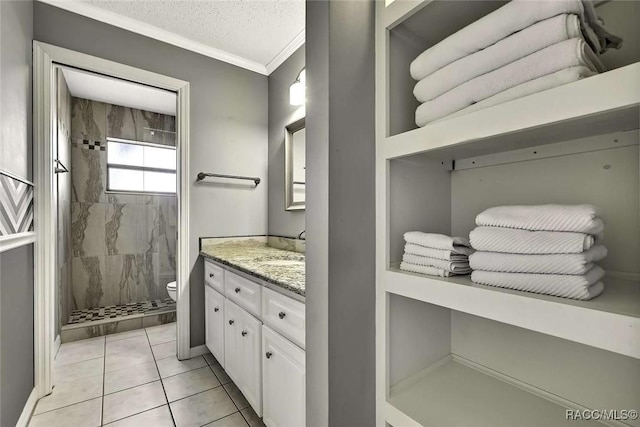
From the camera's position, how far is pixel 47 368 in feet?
5.75

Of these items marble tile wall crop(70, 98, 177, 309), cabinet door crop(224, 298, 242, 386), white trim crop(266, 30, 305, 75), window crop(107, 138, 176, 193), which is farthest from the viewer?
window crop(107, 138, 176, 193)

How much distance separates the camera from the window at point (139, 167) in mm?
3293

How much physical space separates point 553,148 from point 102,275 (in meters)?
4.00

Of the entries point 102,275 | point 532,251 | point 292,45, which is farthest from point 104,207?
point 532,251

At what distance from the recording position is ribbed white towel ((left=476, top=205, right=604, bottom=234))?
1.83 feet

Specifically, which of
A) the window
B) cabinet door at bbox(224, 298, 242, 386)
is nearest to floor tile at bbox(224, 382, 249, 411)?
cabinet door at bbox(224, 298, 242, 386)

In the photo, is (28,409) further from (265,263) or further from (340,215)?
(340,215)

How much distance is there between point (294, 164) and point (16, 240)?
1645mm

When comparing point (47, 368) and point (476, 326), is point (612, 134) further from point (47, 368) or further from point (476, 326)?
point (47, 368)

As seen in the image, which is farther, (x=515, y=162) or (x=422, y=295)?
(x=515, y=162)

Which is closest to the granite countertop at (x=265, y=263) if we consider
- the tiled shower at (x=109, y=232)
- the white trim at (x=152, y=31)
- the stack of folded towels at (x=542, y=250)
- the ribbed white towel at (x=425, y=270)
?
the ribbed white towel at (x=425, y=270)

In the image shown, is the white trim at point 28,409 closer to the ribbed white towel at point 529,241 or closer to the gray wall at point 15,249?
the gray wall at point 15,249

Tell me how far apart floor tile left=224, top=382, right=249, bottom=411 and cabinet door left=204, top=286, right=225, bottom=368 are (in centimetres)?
15

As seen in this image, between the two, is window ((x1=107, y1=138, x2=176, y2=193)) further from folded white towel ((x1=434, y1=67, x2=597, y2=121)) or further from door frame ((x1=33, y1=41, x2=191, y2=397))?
folded white towel ((x1=434, y1=67, x2=597, y2=121))
